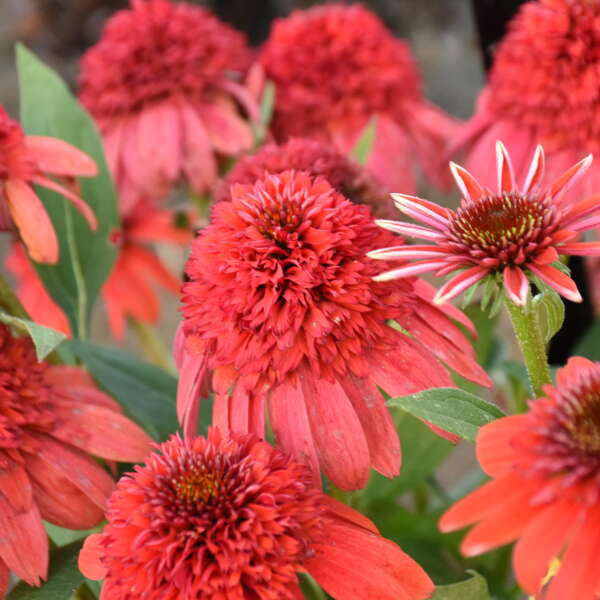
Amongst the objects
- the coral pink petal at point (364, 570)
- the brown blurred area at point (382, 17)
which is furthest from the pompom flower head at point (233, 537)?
the brown blurred area at point (382, 17)

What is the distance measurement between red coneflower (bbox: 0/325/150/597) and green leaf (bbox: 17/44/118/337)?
14 centimetres

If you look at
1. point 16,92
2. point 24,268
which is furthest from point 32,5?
point 24,268

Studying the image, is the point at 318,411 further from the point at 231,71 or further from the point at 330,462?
the point at 231,71

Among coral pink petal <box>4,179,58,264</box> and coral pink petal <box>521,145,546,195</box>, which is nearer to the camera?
coral pink petal <box>521,145,546,195</box>

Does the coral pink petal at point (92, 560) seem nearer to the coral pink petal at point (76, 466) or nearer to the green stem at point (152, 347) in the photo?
the coral pink petal at point (76, 466)

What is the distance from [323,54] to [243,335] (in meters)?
0.43

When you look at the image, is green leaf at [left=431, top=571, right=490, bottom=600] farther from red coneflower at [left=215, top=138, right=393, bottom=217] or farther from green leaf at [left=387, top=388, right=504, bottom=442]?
red coneflower at [left=215, top=138, right=393, bottom=217]

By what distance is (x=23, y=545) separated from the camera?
1.33ft

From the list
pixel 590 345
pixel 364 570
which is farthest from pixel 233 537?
pixel 590 345

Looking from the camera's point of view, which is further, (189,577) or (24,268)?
(24,268)

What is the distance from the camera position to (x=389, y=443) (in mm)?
394

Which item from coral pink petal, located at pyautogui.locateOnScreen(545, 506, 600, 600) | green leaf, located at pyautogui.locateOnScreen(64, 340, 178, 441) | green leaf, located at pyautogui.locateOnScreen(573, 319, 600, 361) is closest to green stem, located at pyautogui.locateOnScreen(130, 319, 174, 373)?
green leaf, located at pyautogui.locateOnScreen(64, 340, 178, 441)

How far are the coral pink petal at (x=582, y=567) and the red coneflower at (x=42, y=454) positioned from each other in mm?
231

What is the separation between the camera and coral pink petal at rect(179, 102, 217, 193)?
70 centimetres
